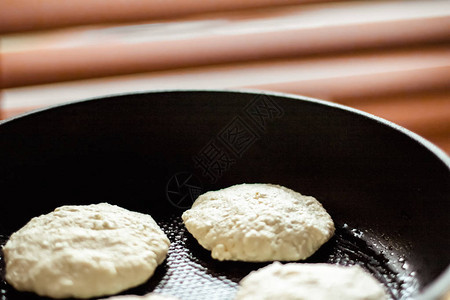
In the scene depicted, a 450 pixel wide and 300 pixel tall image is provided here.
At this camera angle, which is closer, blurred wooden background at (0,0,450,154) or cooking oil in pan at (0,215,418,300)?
cooking oil in pan at (0,215,418,300)

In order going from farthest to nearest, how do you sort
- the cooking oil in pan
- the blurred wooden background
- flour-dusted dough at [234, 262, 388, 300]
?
1. the blurred wooden background
2. the cooking oil in pan
3. flour-dusted dough at [234, 262, 388, 300]

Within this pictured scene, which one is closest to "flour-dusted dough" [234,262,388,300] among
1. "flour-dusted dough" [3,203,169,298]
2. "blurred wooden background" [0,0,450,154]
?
"flour-dusted dough" [3,203,169,298]

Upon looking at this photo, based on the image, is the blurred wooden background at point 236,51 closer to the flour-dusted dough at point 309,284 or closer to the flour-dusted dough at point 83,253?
the flour-dusted dough at point 83,253

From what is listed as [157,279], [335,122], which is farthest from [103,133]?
[335,122]

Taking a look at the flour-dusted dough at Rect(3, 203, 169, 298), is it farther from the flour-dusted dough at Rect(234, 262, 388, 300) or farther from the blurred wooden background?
the blurred wooden background

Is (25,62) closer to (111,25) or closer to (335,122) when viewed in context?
(111,25)

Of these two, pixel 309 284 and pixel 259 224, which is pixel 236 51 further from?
pixel 309 284

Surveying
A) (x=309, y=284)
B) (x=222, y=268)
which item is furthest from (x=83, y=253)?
(x=309, y=284)

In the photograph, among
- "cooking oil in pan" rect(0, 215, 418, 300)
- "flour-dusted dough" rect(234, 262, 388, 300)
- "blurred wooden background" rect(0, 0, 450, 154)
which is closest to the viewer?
"flour-dusted dough" rect(234, 262, 388, 300)
